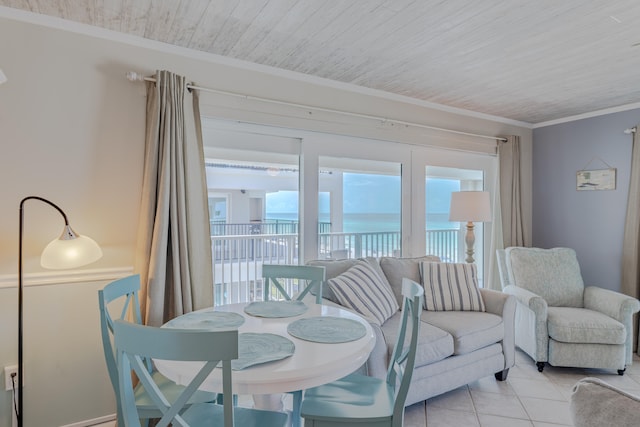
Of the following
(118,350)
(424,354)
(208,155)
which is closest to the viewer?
(118,350)

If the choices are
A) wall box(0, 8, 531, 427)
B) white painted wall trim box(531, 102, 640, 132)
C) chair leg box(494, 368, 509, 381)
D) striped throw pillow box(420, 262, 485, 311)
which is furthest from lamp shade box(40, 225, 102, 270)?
A: white painted wall trim box(531, 102, 640, 132)

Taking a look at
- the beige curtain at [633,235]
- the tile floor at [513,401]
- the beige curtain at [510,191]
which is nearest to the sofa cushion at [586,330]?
the tile floor at [513,401]

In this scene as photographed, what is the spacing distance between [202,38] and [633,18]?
102 inches

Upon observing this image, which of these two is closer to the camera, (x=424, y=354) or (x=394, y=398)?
(x=394, y=398)

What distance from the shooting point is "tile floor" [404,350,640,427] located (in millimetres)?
2297

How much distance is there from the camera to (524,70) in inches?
110

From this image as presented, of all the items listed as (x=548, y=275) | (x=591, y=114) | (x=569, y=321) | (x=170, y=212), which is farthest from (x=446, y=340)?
(x=591, y=114)

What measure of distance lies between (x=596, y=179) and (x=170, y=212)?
4.34m

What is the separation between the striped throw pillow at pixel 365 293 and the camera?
2.45m

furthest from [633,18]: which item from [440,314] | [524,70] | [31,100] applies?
[31,100]

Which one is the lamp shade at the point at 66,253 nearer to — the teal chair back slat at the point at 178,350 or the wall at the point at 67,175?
the wall at the point at 67,175

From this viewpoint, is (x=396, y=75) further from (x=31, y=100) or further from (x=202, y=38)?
(x=31, y=100)

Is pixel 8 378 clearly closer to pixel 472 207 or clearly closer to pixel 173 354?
pixel 173 354

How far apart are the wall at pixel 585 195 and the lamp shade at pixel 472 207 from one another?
4.75 feet
